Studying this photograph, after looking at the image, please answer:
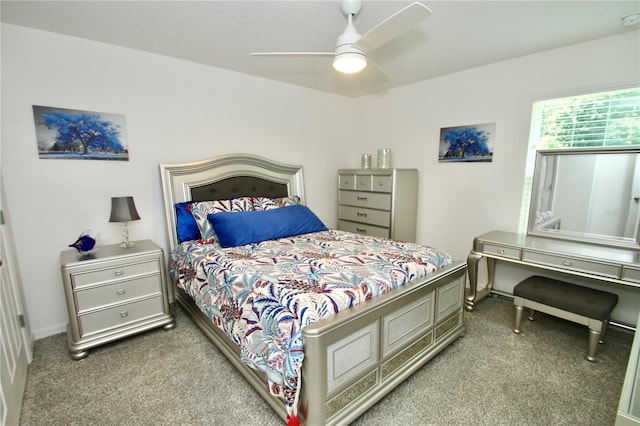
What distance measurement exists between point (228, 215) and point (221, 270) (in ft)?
2.31

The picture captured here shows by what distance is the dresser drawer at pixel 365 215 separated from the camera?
354 cm

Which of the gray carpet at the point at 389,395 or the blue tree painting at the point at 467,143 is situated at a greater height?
the blue tree painting at the point at 467,143

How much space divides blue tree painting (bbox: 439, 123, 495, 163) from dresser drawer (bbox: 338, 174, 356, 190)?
1.10 metres

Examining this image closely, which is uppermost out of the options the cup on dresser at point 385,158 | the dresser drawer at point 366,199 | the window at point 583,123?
the window at point 583,123

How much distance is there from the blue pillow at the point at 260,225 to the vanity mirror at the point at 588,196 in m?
2.22

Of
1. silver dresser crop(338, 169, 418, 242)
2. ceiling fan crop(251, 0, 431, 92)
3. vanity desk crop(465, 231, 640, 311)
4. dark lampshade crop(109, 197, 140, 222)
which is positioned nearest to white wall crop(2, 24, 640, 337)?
silver dresser crop(338, 169, 418, 242)

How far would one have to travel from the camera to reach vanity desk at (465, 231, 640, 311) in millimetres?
2104

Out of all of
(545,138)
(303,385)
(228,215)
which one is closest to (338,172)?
(228,215)

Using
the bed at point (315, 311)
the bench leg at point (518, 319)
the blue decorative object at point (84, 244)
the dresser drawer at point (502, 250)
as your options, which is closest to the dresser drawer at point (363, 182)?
the bed at point (315, 311)

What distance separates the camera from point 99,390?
71.9 inches

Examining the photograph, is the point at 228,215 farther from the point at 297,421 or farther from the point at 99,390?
the point at 297,421

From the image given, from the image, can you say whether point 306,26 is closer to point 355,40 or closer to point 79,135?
point 355,40

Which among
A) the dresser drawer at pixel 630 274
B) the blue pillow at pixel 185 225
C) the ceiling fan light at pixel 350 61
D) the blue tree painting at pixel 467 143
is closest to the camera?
the ceiling fan light at pixel 350 61

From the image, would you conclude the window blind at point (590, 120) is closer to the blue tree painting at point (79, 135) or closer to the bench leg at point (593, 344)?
the bench leg at point (593, 344)
